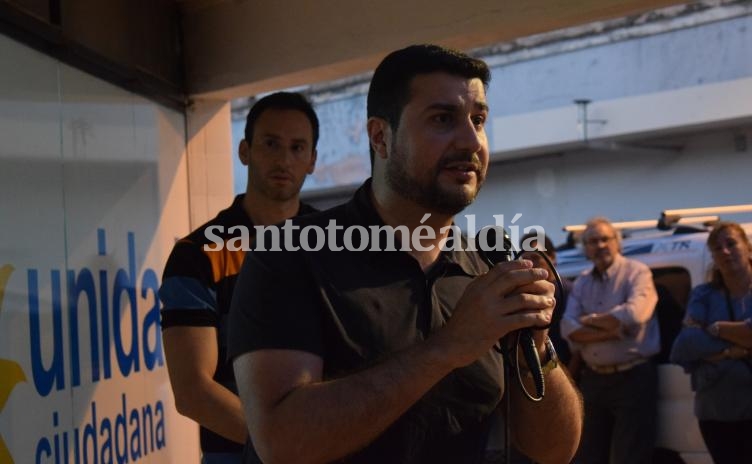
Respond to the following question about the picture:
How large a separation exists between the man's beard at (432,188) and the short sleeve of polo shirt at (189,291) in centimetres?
142

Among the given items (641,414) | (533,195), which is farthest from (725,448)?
(533,195)

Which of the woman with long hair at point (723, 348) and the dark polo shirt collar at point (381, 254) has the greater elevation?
the dark polo shirt collar at point (381, 254)

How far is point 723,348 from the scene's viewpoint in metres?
6.68

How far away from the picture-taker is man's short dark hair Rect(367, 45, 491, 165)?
2.33 m

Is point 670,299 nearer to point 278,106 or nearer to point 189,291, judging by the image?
point 278,106

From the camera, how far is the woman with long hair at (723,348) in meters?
6.51

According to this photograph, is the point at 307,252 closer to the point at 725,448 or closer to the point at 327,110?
the point at 725,448

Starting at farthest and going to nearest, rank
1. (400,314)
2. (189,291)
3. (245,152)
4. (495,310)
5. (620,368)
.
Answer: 1. (620,368)
2. (245,152)
3. (189,291)
4. (400,314)
5. (495,310)

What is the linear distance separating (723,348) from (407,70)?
16.4 feet

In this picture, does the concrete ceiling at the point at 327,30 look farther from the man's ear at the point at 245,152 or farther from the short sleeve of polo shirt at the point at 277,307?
the short sleeve of polo shirt at the point at 277,307

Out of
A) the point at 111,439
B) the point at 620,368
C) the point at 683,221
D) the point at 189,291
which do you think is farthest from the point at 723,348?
the point at 189,291

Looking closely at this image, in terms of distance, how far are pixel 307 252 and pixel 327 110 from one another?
48.7 ft

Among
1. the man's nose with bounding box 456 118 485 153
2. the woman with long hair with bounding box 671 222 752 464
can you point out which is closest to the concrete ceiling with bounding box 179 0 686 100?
the man's nose with bounding box 456 118 485 153

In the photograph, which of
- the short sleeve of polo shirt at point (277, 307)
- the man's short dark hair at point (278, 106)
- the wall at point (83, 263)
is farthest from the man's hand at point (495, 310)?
the man's short dark hair at point (278, 106)
